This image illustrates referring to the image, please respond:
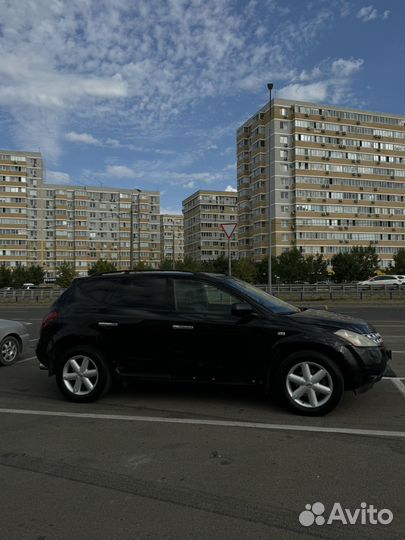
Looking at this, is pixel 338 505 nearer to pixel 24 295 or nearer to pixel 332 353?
pixel 332 353

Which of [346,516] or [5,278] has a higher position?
[5,278]

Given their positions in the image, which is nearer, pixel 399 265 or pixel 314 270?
pixel 314 270

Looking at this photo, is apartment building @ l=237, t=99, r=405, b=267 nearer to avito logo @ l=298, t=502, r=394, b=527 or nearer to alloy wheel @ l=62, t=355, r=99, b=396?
alloy wheel @ l=62, t=355, r=99, b=396

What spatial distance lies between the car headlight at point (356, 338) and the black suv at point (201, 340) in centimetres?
1

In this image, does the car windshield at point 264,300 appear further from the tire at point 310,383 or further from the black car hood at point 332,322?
the tire at point 310,383

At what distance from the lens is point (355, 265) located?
71.7 m

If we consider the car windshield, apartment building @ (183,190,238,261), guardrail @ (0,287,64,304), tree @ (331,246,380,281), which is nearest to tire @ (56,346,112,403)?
the car windshield

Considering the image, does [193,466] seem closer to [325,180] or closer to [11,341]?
[11,341]

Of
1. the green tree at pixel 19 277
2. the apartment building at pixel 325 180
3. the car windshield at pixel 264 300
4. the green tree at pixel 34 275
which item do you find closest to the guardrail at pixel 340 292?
the car windshield at pixel 264 300

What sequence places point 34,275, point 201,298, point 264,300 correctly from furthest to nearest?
point 34,275, point 264,300, point 201,298

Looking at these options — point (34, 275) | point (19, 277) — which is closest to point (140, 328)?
point (19, 277)

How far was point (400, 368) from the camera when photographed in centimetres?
788

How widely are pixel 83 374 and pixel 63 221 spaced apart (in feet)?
389

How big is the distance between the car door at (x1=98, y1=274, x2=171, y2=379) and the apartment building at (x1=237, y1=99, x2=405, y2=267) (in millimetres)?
84045
